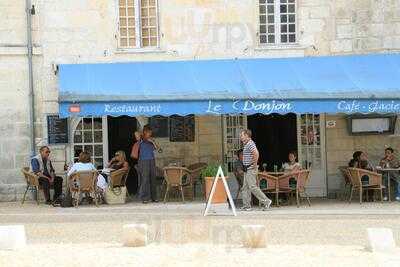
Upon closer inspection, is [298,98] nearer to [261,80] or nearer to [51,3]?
[261,80]

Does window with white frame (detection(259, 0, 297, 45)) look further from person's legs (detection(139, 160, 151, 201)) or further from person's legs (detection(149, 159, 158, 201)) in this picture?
person's legs (detection(139, 160, 151, 201))

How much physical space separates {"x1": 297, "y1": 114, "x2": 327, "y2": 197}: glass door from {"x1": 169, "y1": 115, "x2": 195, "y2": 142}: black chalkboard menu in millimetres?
2342

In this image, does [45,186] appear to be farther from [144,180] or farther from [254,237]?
[254,237]

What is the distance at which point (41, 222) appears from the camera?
12.3m

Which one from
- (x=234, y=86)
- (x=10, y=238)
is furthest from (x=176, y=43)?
(x=10, y=238)

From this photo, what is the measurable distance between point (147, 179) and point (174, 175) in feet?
1.95

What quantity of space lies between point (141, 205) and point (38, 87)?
11.1 ft

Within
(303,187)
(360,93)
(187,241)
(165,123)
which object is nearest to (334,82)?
(360,93)

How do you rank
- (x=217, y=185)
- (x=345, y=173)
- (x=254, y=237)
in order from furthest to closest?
1. (x=345, y=173)
2. (x=217, y=185)
3. (x=254, y=237)

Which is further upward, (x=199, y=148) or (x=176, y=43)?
(x=176, y=43)

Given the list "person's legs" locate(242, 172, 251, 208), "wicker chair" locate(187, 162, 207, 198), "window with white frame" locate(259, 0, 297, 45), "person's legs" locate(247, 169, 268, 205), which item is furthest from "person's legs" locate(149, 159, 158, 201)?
"window with white frame" locate(259, 0, 297, 45)

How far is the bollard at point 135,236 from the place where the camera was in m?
9.68

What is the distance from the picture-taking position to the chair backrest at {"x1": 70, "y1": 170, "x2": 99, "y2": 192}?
14617 millimetres

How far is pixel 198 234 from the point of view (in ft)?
35.7
